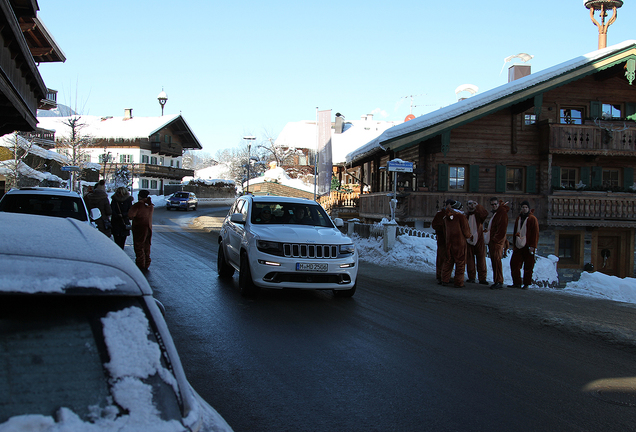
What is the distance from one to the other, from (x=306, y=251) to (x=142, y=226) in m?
4.80

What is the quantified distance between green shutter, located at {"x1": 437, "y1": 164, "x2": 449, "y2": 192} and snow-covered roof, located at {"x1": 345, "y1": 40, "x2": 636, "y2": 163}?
1979mm

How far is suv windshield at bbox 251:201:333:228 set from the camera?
962cm

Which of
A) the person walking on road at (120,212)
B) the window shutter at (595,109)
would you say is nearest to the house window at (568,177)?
the window shutter at (595,109)

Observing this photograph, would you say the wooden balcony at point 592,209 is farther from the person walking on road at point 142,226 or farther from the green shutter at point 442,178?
the person walking on road at point 142,226

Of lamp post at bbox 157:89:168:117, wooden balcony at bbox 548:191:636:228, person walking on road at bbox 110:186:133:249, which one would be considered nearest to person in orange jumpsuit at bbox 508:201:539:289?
person walking on road at bbox 110:186:133:249

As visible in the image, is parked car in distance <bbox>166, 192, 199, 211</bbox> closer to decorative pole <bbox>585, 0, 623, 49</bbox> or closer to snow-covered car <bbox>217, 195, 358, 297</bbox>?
decorative pole <bbox>585, 0, 623, 49</bbox>

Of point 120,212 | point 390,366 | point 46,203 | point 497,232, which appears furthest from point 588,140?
point 390,366

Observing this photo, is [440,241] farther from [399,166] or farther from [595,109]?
[595,109]

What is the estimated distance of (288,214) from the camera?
32.2ft

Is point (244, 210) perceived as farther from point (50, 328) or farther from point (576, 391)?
point (50, 328)

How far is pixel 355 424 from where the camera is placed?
3705 mm

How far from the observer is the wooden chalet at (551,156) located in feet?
74.2

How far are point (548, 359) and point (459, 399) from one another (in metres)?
1.87

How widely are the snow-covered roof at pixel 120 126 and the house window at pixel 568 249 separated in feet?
174
